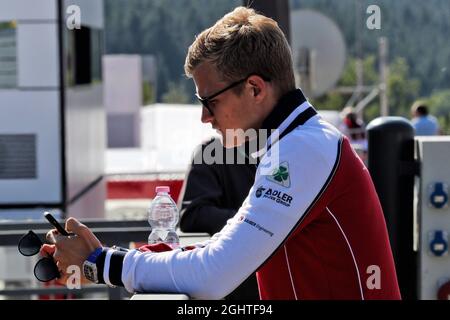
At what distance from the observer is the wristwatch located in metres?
2.68

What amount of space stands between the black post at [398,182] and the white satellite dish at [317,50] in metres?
4.91

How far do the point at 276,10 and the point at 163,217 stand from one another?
241cm

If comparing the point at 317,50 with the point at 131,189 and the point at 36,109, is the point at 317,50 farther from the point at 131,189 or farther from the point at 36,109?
the point at 131,189

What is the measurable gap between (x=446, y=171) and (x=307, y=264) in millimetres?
3152

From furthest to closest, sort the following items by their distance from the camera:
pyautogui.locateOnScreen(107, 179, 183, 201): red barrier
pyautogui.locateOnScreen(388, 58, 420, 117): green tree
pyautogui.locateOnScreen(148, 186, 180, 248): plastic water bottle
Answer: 1. pyautogui.locateOnScreen(388, 58, 420, 117): green tree
2. pyautogui.locateOnScreen(107, 179, 183, 201): red barrier
3. pyautogui.locateOnScreen(148, 186, 180, 248): plastic water bottle

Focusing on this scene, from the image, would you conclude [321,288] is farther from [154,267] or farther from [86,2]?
[86,2]

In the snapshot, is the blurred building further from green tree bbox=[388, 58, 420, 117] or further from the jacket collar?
green tree bbox=[388, 58, 420, 117]

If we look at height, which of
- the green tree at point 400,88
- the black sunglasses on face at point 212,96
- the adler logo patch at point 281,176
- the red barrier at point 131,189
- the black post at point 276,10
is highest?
the black post at point 276,10

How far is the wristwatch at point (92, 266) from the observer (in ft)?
8.79

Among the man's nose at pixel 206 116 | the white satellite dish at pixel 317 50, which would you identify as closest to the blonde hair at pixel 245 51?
the man's nose at pixel 206 116

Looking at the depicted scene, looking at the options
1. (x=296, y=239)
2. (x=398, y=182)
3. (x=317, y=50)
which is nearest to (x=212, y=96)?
(x=296, y=239)

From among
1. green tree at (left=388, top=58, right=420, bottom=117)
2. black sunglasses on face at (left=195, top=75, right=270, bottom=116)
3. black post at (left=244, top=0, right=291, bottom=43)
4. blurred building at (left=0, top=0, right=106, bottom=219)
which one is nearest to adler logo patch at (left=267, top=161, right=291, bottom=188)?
black sunglasses on face at (left=195, top=75, right=270, bottom=116)

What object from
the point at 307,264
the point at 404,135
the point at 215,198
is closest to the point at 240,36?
the point at 307,264

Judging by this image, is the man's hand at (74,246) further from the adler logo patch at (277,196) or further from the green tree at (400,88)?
the green tree at (400,88)
